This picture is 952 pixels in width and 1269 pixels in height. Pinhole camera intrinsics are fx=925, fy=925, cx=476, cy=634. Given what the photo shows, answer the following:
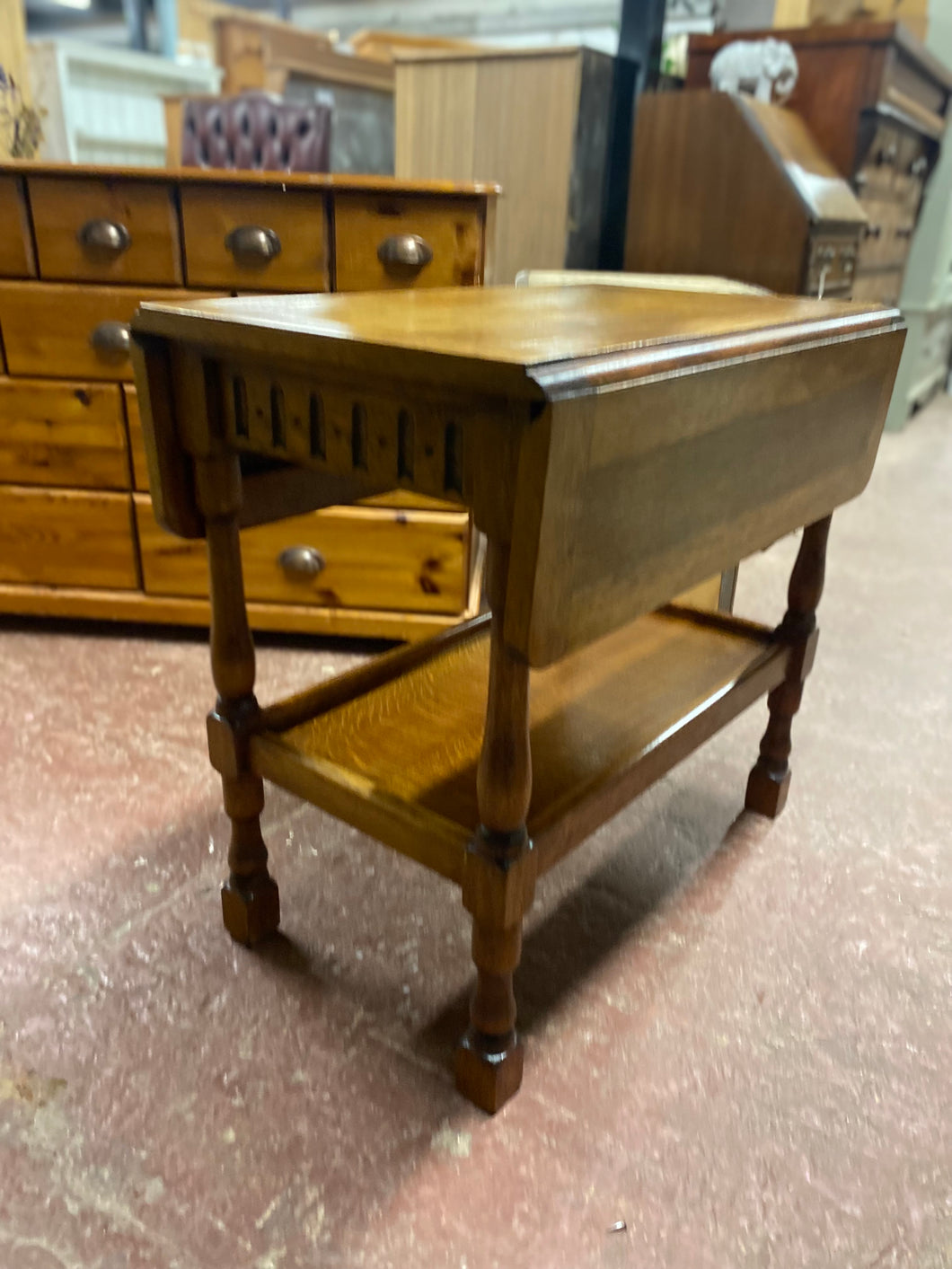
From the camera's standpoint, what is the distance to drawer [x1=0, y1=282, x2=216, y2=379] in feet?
5.09

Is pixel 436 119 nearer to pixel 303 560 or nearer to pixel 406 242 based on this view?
pixel 406 242

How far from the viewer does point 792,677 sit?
1.27m

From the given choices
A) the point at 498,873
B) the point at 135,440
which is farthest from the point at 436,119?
the point at 498,873

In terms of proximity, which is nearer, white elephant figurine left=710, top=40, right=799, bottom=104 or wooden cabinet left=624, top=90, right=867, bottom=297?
wooden cabinet left=624, top=90, right=867, bottom=297

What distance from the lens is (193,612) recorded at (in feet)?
5.79

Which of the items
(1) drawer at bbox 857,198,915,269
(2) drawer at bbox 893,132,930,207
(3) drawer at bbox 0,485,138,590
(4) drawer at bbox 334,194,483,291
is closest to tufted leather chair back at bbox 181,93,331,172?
(4) drawer at bbox 334,194,483,291

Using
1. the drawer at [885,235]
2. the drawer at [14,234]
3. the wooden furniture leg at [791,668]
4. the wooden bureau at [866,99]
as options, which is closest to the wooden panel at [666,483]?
the wooden furniture leg at [791,668]

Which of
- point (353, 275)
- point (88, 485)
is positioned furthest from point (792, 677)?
point (88, 485)

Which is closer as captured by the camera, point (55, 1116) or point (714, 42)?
point (55, 1116)

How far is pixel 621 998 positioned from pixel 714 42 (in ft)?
9.25

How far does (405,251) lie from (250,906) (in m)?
0.99

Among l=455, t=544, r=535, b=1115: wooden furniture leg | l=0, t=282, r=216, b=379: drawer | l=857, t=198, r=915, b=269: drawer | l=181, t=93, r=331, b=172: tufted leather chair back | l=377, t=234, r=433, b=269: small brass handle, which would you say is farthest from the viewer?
l=857, t=198, r=915, b=269: drawer

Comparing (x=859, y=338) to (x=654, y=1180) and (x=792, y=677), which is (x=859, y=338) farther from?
(x=654, y=1180)

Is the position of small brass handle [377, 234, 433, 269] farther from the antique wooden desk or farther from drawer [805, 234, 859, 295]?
drawer [805, 234, 859, 295]
